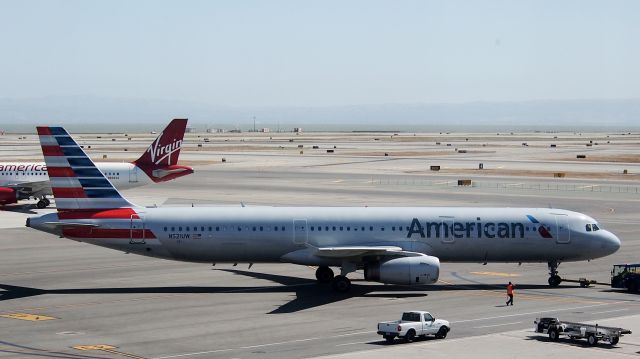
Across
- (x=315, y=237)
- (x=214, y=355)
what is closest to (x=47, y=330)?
(x=214, y=355)

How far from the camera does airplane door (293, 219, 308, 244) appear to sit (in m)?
50.3

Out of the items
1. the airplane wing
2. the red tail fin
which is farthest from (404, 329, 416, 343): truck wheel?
the red tail fin

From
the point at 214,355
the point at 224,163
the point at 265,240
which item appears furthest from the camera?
the point at 224,163

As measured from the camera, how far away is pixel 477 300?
4706 cm

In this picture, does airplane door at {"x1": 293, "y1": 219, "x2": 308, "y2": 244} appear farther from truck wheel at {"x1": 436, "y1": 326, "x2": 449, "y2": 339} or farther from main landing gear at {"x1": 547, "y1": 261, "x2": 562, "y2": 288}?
truck wheel at {"x1": 436, "y1": 326, "x2": 449, "y2": 339}

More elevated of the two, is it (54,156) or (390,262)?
(54,156)

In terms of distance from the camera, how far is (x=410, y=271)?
47.8 meters

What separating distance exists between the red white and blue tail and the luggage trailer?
2392 centimetres

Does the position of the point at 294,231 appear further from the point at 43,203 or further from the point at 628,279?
the point at 43,203

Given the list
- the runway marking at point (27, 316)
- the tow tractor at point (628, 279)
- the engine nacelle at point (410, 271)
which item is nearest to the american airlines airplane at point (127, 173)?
the engine nacelle at point (410, 271)

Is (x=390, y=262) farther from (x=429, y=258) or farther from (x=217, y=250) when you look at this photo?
(x=217, y=250)

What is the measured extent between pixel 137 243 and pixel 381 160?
435 ft

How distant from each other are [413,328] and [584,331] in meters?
6.30

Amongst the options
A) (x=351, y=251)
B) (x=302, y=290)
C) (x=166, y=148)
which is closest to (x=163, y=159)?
(x=166, y=148)
